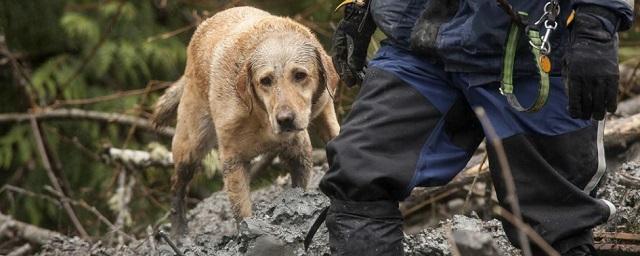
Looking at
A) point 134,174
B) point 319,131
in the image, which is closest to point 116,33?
point 134,174

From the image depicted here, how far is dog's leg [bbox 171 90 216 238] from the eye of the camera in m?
6.60

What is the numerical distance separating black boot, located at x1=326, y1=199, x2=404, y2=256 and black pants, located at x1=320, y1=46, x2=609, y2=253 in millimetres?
28

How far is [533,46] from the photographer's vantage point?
3.81 m

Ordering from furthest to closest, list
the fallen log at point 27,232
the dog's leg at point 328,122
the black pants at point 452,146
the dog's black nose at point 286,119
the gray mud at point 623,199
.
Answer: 1. the fallen log at point 27,232
2. the dog's leg at point 328,122
3. the dog's black nose at point 286,119
4. the gray mud at point 623,199
5. the black pants at point 452,146

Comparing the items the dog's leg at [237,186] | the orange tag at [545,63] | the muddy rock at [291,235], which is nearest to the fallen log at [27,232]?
the muddy rock at [291,235]

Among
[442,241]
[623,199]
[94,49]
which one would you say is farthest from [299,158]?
[94,49]

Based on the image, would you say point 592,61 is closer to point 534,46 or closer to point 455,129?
point 534,46

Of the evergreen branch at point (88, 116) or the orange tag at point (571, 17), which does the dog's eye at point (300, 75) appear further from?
the evergreen branch at point (88, 116)

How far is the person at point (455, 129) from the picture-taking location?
393 cm

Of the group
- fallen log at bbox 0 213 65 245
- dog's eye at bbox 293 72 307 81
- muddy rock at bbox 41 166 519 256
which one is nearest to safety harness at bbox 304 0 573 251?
muddy rock at bbox 41 166 519 256

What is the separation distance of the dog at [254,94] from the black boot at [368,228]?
56.2 inches

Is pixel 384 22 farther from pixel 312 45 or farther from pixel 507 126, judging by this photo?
pixel 312 45

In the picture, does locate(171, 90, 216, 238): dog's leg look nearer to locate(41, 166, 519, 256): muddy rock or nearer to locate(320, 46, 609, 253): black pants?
locate(41, 166, 519, 256): muddy rock

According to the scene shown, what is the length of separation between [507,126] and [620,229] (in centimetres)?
159
